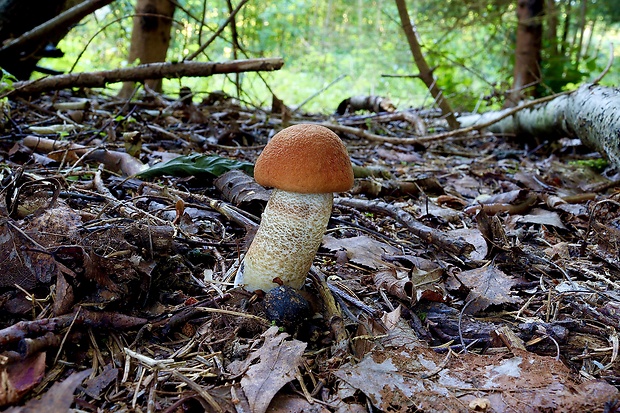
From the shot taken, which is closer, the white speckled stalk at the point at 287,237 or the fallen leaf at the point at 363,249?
the white speckled stalk at the point at 287,237

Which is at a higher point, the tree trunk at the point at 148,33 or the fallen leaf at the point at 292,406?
the tree trunk at the point at 148,33

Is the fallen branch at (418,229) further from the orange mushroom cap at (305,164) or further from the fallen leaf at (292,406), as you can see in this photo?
the fallen leaf at (292,406)

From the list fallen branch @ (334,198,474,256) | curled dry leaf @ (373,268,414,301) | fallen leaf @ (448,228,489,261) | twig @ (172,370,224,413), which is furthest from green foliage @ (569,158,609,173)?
twig @ (172,370,224,413)

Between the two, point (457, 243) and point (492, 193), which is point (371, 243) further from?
point (492, 193)

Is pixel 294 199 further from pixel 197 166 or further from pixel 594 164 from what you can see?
pixel 594 164

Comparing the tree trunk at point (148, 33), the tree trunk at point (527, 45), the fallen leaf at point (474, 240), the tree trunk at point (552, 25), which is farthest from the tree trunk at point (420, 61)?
the fallen leaf at point (474, 240)

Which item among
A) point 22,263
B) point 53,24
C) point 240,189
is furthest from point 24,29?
point 22,263

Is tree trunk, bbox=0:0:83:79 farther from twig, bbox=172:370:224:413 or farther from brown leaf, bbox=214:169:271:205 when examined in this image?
twig, bbox=172:370:224:413
